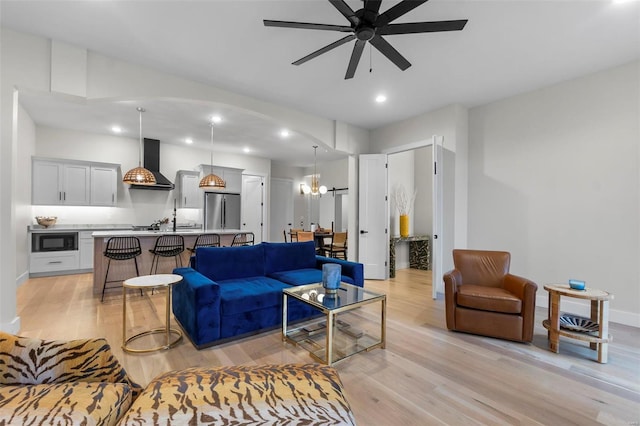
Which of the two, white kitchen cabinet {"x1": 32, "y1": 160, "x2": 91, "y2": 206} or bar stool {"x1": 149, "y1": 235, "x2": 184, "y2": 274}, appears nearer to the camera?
bar stool {"x1": 149, "y1": 235, "x2": 184, "y2": 274}

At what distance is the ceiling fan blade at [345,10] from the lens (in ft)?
6.37

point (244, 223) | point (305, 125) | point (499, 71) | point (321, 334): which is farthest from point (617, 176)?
point (244, 223)

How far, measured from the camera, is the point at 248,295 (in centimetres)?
280

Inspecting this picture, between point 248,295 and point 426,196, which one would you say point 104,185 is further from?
point 426,196

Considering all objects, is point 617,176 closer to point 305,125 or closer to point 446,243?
point 446,243

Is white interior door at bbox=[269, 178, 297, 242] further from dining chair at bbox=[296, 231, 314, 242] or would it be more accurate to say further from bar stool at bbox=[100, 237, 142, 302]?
bar stool at bbox=[100, 237, 142, 302]

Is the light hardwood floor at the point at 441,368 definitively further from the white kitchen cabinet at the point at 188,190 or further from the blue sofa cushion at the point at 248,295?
the white kitchen cabinet at the point at 188,190

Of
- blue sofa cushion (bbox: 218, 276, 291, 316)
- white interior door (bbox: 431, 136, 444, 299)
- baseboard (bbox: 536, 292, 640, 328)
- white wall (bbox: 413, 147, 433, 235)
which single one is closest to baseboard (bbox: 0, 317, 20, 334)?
blue sofa cushion (bbox: 218, 276, 291, 316)

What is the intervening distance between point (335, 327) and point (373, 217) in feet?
9.17

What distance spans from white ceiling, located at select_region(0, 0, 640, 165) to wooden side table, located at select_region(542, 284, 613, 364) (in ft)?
7.96

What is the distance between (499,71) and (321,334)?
146 inches

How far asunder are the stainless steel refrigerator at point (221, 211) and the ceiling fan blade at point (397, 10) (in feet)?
20.2

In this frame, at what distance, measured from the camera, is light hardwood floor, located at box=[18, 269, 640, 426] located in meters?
1.77

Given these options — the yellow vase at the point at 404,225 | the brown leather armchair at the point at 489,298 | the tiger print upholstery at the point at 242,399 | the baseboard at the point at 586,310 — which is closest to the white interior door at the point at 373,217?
the yellow vase at the point at 404,225
